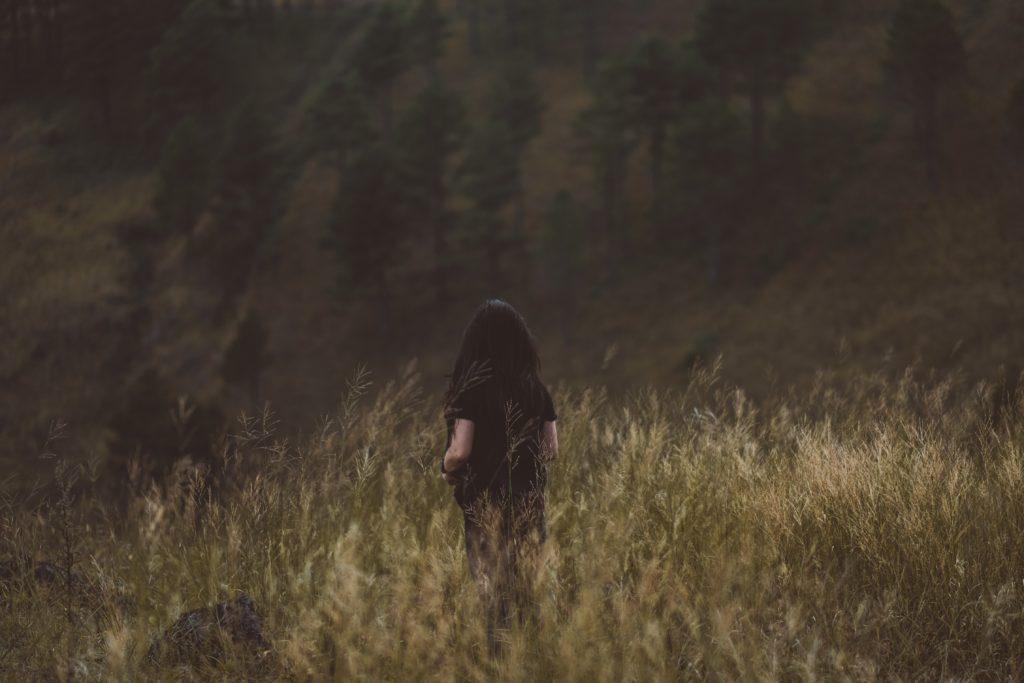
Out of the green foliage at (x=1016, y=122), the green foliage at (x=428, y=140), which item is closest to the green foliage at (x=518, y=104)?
the green foliage at (x=428, y=140)

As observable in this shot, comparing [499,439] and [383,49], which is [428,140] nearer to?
[383,49]

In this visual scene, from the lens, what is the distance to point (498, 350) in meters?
3.07

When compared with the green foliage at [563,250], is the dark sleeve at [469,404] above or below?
above

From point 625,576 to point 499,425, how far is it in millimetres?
743

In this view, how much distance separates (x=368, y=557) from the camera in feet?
9.87

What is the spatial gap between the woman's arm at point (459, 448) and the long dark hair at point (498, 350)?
13 centimetres

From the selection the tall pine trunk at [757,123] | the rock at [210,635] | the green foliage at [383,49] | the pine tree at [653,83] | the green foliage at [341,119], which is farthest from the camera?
the green foliage at [383,49]

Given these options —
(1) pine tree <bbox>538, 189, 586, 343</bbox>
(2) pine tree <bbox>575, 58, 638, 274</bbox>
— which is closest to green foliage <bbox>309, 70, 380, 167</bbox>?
(2) pine tree <bbox>575, 58, 638, 274</bbox>

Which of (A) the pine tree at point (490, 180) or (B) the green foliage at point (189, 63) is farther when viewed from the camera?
(B) the green foliage at point (189, 63)

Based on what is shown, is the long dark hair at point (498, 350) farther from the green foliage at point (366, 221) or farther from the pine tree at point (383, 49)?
the pine tree at point (383, 49)

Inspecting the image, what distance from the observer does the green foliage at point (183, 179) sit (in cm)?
4153

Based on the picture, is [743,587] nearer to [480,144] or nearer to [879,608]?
[879,608]

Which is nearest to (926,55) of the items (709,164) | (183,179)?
(709,164)

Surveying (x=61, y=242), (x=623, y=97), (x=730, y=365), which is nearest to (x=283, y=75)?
(x=61, y=242)
